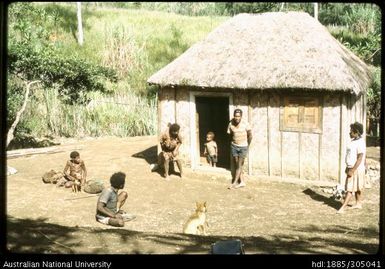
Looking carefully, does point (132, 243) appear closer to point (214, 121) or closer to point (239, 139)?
point (239, 139)

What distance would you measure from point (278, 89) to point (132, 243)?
229 inches

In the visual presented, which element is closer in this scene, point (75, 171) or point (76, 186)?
point (76, 186)

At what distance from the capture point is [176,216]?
9.02 m

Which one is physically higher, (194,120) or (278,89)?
(278,89)

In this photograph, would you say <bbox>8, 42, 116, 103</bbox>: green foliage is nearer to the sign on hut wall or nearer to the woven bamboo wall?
the woven bamboo wall

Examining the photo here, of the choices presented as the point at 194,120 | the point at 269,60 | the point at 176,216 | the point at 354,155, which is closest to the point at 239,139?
the point at 194,120

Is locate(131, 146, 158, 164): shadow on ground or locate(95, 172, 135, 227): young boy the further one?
locate(131, 146, 158, 164): shadow on ground

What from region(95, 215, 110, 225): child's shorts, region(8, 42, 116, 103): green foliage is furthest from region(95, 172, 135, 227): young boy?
region(8, 42, 116, 103): green foliage

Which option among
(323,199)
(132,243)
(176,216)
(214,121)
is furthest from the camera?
(214,121)

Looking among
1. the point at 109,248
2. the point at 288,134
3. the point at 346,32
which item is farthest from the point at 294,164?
the point at 346,32

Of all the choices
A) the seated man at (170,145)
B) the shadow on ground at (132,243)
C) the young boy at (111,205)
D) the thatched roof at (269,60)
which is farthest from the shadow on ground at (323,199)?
the young boy at (111,205)

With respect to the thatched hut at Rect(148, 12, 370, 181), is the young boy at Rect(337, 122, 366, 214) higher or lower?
lower

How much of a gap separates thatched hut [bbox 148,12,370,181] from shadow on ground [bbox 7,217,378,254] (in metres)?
3.77

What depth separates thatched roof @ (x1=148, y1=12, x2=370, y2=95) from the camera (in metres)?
10.3
